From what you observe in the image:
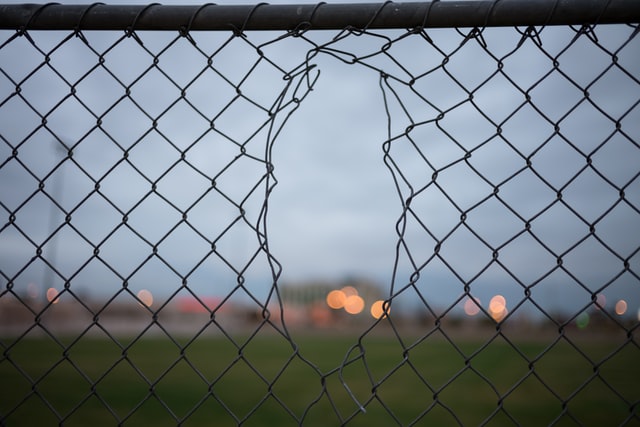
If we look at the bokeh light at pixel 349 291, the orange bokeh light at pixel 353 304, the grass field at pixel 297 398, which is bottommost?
the grass field at pixel 297 398

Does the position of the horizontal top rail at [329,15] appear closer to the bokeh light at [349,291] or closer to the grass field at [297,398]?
the grass field at [297,398]

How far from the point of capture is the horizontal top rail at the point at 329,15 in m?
1.17

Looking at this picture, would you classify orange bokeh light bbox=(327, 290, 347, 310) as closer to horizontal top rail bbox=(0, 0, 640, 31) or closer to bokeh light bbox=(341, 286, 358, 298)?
bokeh light bbox=(341, 286, 358, 298)

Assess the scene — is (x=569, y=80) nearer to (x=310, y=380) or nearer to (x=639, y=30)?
(x=639, y=30)

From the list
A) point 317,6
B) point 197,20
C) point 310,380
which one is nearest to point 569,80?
point 317,6

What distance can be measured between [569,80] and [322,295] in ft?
299

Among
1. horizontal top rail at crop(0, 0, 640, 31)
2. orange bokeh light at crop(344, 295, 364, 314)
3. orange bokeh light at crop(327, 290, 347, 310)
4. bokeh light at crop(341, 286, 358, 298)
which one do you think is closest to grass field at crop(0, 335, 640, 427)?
horizontal top rail at crop(0, 0, 640, 31)

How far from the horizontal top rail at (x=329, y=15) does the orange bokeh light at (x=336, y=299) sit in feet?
263

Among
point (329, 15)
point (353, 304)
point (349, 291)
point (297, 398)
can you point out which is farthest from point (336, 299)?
point (329, 15)

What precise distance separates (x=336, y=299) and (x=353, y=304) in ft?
15.3

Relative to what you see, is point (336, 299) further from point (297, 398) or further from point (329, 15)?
point (329, 15)

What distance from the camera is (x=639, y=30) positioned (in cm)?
117

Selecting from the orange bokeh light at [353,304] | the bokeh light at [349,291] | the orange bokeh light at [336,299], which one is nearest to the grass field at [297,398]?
the orange bokeh light at [353,304]

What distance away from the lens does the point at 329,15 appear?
1.23 m
